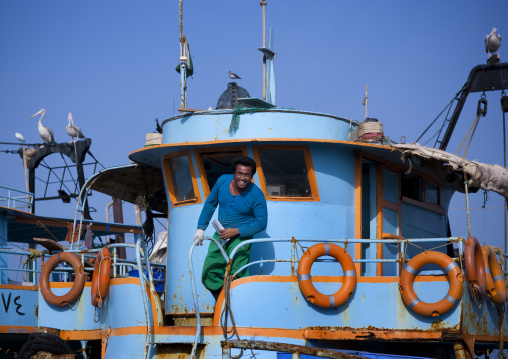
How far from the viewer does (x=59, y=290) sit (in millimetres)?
12367

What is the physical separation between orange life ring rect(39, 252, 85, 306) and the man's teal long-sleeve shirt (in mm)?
2319

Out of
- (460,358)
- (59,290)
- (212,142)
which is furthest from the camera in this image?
(59,290)

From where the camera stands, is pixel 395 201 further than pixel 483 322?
Yes

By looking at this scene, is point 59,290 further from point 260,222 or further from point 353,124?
point 353,124

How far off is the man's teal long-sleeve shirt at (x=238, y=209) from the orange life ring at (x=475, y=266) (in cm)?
257

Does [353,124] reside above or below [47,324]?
above

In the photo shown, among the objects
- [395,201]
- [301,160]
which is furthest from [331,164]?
[395,201]

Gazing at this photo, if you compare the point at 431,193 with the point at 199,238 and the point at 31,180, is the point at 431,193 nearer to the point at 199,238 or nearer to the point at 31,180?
the point at 199,238

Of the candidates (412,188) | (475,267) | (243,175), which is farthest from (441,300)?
(412,188)

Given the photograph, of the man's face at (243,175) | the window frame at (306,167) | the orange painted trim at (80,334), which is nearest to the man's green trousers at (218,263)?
the man's face at (243,175)

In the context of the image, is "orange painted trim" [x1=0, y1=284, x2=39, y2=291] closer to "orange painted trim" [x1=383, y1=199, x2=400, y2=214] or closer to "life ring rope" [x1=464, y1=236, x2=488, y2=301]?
"orange painted trim" [x1=383, y1=199, x2=400, y2=214]

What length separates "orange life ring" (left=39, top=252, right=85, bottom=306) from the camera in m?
12.0

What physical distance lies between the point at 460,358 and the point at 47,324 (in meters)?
6.02

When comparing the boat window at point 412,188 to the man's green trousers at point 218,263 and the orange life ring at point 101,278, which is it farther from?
the orange life ring at point 101,278
